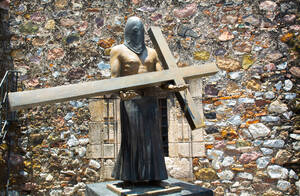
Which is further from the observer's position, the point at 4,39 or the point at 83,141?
the point at 4,39

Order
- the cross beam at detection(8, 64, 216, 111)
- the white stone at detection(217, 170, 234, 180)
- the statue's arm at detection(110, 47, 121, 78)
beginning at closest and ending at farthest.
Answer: the cross beam at detection(8, 64, 216, 111) → the statue's arm at detection(110, 47, 121, 78) → the white stone at detection(217, 170, 234, 180)

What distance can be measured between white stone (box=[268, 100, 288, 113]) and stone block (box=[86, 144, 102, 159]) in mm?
2980

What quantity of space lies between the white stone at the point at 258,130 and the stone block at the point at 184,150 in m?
1.09

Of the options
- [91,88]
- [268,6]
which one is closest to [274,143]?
[268,6]

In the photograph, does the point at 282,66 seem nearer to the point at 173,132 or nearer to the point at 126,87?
the point at 173,132

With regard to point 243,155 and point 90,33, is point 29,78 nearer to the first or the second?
point 90,33

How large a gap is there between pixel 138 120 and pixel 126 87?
0.38 m

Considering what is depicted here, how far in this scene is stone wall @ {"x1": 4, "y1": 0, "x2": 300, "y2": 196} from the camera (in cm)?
484

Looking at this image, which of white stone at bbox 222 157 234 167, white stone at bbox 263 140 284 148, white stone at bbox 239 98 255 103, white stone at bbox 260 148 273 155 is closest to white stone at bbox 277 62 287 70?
white stone at bbox 239 98 255 103

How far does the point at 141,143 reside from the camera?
267cm

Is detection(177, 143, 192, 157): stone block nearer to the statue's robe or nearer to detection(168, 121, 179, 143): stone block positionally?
detection(168, 121, 179, 143): stone block

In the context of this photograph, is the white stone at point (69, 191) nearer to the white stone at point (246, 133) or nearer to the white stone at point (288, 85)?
the white stone at point (246, 133)

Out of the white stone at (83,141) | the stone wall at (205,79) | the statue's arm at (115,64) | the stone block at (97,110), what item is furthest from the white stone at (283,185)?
the statue's arm at (115,64)

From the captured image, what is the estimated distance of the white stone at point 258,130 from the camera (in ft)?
15.9
